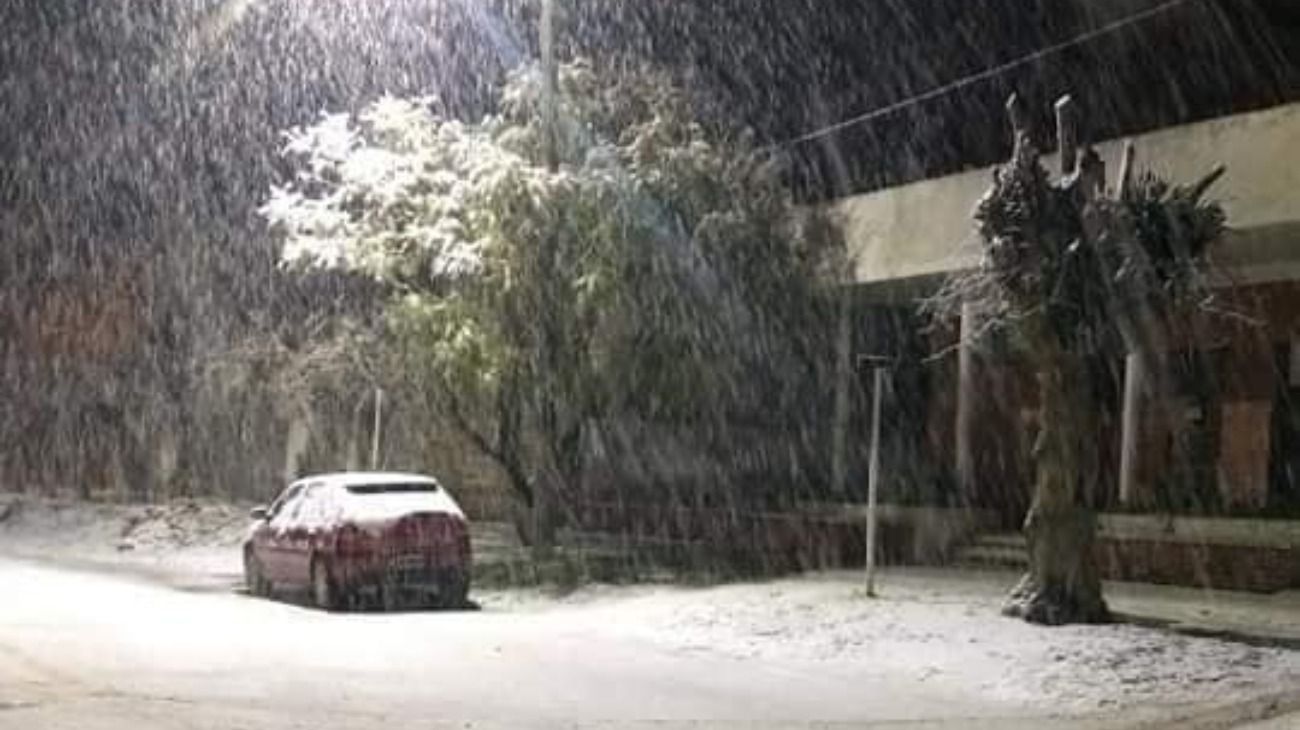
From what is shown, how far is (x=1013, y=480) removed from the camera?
28234 mm

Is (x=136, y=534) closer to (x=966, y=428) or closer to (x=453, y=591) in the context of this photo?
(x=453, y=591)

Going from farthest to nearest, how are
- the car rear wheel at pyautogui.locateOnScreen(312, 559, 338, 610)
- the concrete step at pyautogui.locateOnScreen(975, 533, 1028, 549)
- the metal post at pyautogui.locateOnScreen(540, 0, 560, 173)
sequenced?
the concrete step at pyautogui.locateOnScreen(975, 533, 1028, 549)
the metal post at pyautogui.locateOnScreen(540, 0, 560, 173)
the car rear wheel at pyautogui.locateOnScreen(312, 559, 338, 610)

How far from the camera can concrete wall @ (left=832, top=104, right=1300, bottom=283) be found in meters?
19.9

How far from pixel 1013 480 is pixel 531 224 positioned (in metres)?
10.4

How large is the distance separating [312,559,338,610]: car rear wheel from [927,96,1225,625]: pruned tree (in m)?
7.38

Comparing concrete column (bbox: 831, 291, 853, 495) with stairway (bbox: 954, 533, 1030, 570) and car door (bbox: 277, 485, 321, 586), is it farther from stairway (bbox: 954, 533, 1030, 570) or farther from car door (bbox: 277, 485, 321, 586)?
car door (bbox: 277, 485, 321, 586)

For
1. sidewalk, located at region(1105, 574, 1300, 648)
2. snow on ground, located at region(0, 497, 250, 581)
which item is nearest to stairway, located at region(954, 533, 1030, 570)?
sidewalk, located at region(1105, 574, 1300, 648)

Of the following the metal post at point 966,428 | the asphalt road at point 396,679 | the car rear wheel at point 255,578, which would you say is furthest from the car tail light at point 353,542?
the metal post at point 966,428

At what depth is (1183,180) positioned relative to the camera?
2092 centimetres

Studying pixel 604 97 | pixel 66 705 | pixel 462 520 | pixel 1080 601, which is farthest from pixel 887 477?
pixel 66 705

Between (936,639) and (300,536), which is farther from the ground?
(300,536)

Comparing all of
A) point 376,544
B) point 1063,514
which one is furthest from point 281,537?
point 1063,514

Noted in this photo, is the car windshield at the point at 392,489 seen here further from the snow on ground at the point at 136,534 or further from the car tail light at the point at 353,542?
the snow on ground at the point at 136,534

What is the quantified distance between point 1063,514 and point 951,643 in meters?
1.67
